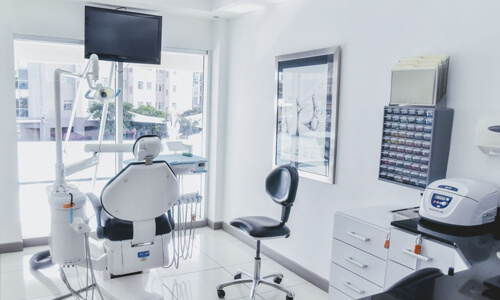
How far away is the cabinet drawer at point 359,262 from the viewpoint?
7.22 feet

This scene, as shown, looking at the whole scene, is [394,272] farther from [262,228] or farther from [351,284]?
[262,228]

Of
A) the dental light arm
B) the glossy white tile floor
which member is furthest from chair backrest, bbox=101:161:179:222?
the glossy white tile floor

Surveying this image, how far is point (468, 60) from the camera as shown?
87.5 inches

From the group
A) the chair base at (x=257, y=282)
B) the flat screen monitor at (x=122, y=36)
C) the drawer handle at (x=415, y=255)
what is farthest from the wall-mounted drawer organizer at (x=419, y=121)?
the flat screen monitor at (x=122, y=36)

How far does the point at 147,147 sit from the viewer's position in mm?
A: 2682

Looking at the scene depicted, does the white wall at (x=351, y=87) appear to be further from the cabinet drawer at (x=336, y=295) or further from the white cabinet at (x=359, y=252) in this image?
the cabinet drawer at (x=336, y=295)

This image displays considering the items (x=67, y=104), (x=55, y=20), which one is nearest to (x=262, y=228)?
(x=67, y=104)

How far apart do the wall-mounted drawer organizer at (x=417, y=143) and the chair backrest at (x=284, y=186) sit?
80 cm

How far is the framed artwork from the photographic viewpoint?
314 centimetres

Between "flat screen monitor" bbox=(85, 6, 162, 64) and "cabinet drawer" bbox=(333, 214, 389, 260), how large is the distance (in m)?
2.67

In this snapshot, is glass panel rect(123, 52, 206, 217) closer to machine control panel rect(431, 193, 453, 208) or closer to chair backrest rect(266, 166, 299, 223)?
chair backrest rect(266, 166, 299, 223)

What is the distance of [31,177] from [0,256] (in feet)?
2.63

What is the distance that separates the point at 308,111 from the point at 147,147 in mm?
1423

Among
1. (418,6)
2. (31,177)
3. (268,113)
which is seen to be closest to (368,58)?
(418,6)
